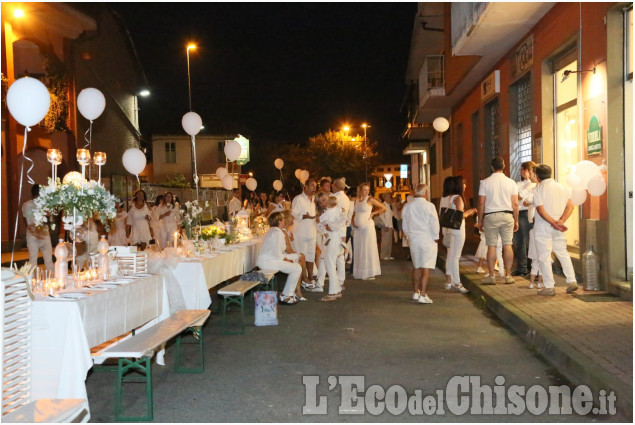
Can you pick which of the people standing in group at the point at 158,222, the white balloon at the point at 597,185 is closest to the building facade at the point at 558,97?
the white balloon at the point at 597,185

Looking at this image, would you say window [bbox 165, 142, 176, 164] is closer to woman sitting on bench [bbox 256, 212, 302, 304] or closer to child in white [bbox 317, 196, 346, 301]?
child in white [bbox 317, 196, 346, 301]

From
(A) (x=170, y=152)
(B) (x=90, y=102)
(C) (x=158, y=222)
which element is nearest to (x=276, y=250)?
(B) (x=90, y=102)

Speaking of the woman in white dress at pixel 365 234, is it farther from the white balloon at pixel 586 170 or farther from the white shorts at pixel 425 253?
the white balloon at pixel 586 170

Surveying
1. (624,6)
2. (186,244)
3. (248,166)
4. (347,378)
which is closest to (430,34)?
(624,6)

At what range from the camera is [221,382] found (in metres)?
6.69

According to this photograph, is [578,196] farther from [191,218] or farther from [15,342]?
[15,342]

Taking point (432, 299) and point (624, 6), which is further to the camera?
point (432, 299)

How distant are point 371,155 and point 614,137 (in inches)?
2381

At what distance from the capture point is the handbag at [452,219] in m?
12.5

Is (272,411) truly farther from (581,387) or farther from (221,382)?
(581,387)

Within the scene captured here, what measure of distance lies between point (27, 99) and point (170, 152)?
57.8 m

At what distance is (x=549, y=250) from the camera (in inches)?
411

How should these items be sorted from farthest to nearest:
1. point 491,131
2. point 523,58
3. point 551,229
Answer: point 491,131, point 523,58, point 551,229

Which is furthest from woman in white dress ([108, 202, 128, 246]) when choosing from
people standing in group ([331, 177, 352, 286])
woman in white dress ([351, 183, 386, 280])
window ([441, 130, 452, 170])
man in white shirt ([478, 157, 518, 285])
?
window ([441, 130, 452, 170])
